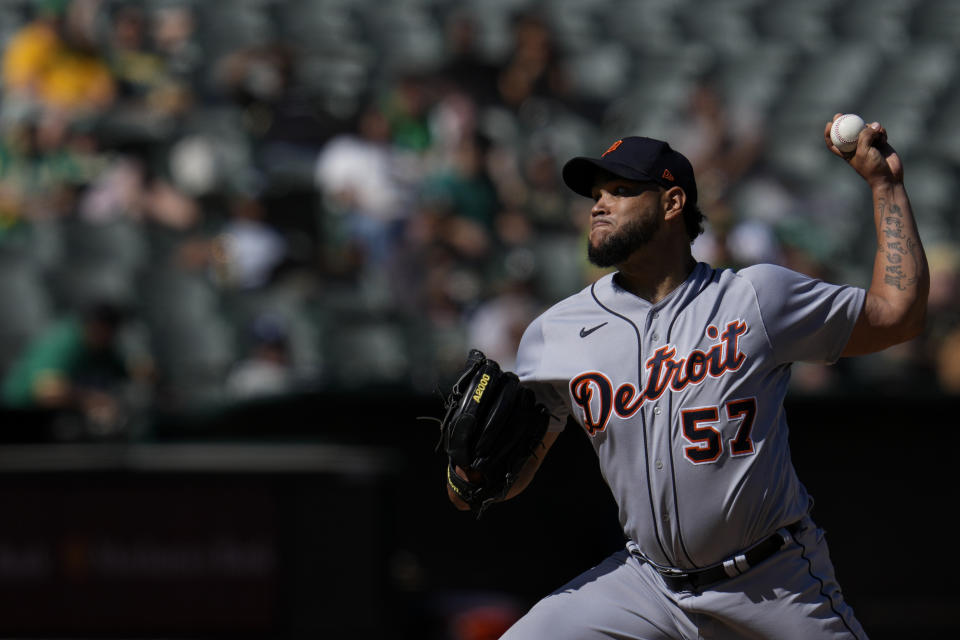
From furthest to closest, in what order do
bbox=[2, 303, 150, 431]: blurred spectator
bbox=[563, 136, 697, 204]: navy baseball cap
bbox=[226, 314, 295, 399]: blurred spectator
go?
bbox=[226, 314, 295, 399]: blurred spectator → bbox=[2, 303, 150, 431]: blurred spectator → bbox=[563, 136, 697, 204]: navy baseball cap

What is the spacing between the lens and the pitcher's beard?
3141mm

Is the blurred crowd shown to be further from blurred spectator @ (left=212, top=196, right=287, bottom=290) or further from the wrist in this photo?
the wrist

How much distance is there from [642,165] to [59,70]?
596 centimetres

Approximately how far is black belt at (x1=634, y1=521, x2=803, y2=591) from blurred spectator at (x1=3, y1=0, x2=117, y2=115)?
19.6 ft

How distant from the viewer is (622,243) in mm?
3141

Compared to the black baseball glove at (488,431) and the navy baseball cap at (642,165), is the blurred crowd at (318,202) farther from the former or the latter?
the navy baseball cap at (642,165)

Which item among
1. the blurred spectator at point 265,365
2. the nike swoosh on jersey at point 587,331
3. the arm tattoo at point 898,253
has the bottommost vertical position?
the blurred spectator at point 265,365

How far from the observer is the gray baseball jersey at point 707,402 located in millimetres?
2982

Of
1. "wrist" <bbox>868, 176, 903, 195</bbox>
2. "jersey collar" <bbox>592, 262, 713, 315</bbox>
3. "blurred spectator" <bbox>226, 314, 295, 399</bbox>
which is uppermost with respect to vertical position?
"wrist" <bbox>868, 176, 903, 195</bbox>

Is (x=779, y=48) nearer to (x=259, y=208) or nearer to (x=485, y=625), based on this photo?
(x=259, y=208)

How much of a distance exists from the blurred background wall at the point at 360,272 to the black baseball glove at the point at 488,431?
220cm

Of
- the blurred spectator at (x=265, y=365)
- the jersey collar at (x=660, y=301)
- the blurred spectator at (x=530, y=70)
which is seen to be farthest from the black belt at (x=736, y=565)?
the blurred spectator at (x=530, y=70)

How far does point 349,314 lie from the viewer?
289 inches

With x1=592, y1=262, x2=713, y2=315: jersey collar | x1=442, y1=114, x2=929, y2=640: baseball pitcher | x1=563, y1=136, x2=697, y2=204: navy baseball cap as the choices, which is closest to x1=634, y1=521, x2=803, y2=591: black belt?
x1=442, y1=114, x2=929, y2=640: baseball pitcher
